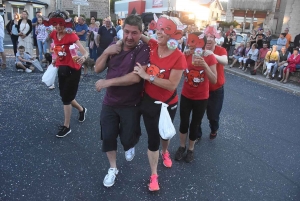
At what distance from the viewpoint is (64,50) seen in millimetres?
3727

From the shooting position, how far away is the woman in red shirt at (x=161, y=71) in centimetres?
248

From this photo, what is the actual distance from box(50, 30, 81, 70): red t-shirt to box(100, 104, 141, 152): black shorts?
1365mm

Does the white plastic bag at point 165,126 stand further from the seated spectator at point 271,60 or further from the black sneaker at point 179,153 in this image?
the seated spectator at point 271,60

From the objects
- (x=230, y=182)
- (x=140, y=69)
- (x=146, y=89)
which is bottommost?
(x=230, y=182)

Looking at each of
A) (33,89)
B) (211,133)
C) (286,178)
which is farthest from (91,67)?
(286,178)

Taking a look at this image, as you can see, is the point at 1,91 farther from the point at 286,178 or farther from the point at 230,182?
the point at 286,178

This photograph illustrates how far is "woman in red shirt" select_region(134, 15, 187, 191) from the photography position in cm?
248

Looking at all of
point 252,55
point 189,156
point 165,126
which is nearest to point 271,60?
point 252,55

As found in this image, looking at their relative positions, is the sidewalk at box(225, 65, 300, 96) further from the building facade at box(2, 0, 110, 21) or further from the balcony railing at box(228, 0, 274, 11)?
the balcony railing at box(228, 0, 274, 11)

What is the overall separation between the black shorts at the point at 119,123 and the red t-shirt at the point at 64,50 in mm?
1365

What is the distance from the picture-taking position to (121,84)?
2.48 m

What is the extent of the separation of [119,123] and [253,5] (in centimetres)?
4378

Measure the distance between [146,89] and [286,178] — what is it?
223cm

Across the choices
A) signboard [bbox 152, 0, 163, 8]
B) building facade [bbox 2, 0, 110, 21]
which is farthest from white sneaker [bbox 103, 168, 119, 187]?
building facade [bbox 2, 0, 110, 21]
